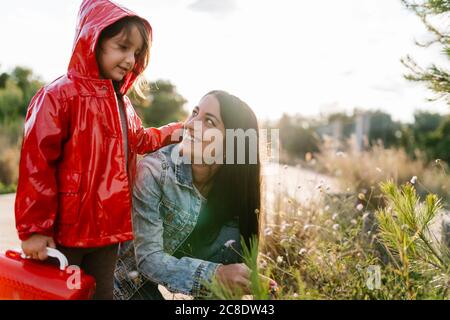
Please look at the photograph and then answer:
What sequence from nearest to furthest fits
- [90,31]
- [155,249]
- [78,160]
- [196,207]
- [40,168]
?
[40,168] → [78,160] → [90,31] → [155,249] → [196,207]

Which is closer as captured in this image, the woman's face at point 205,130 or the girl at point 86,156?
the girl at point 86,156

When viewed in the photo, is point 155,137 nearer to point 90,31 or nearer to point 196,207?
point 196,207

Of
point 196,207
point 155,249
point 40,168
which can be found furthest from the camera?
point 196,207

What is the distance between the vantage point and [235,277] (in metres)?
2.46

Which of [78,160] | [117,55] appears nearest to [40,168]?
[78,160]

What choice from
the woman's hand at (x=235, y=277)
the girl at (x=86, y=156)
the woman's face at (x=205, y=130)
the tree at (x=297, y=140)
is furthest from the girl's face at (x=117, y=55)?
the tree at (x=297, y=140)

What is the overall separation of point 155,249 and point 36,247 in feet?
2.15

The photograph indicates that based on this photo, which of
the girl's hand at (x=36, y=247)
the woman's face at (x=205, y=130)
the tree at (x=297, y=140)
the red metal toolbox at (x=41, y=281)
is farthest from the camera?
the tree at (x=297, y=140)

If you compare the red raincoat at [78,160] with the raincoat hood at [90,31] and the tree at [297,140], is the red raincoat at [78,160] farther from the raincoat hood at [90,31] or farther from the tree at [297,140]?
the tree at [297,140]

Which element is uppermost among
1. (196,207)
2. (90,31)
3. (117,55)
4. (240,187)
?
(90,31)

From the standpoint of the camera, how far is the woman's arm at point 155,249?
261 cm

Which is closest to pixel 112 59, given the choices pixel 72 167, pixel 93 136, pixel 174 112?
pixel 93 136

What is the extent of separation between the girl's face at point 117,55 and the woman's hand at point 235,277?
46.4 inches

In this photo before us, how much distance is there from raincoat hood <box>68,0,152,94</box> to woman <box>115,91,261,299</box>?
0.63 meters
